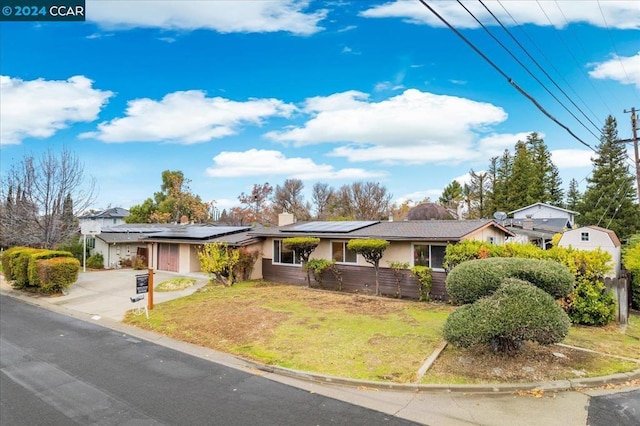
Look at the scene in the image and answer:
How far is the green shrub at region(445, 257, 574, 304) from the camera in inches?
298

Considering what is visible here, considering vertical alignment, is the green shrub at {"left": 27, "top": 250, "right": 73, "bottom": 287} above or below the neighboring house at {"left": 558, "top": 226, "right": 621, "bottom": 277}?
below

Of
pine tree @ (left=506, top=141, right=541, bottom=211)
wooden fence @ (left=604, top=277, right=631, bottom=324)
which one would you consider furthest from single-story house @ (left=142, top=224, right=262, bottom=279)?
pine tree @ (left=506, top=141, right=541, bottom=211)

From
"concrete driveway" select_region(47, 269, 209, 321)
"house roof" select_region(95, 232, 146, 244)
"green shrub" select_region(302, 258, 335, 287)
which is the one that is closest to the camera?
"concrete driveway" select_region(47, 269, 209, 321)

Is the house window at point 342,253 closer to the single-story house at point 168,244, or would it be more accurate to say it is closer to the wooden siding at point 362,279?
the wooden siding at point 362,279

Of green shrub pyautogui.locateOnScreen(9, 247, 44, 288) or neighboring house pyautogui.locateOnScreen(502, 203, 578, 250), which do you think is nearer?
green shrub pyautogui.locateOnScreen(9, 247, 44, 288)

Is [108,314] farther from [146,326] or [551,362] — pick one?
[551,362]

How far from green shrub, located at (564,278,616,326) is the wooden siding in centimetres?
448

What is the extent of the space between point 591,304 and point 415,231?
22.7 ft

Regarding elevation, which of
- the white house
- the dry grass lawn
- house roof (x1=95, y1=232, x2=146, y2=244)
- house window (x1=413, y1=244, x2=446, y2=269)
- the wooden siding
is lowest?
the dry grass lawn

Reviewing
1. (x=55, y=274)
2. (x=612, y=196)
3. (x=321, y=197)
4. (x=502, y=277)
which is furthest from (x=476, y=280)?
(x=321, y=197)

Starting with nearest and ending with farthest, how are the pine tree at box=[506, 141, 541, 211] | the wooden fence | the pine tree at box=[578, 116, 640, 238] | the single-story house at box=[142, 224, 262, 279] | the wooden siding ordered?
the wooden fence, the wooden siding, the single-story house at box=[142, 224, 262, 279], the pine tree at box=[578, 116, 640, 238], the pine tree at box=[506, 141, 541, 211]

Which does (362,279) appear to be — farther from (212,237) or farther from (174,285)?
(212,237)

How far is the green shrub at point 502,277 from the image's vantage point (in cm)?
757

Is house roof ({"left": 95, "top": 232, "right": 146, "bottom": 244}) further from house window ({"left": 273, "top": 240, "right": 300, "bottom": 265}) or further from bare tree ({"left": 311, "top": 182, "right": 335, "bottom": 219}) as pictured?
bare tree ({"left": 311, "top": 182, "right": 335, "bottom": 219})
